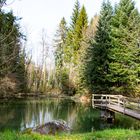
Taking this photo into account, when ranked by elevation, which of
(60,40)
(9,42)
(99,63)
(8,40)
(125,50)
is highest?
(60,40)

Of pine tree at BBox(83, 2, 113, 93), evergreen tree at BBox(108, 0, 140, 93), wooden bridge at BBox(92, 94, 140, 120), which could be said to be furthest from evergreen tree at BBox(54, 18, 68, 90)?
wooden bridge at BBox(92, 94, 140, 120)

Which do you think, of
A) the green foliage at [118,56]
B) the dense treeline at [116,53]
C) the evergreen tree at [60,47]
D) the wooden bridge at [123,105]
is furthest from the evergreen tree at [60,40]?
the wooden bridge at [123,105]

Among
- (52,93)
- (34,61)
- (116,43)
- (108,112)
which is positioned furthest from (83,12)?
(108,112)

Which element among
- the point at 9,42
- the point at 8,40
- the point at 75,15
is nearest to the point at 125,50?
the point at 9,42

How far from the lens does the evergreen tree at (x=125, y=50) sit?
3309cm

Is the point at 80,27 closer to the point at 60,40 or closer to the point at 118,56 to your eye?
the point at 60,40

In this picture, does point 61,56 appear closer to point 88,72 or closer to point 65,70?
point 65,70

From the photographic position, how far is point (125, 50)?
33.9m

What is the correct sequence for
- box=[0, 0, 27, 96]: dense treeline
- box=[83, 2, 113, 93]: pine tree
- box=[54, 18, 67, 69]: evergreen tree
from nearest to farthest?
box=[0, 0, 27, 96]: dense treeline, box=[83, 2, 113, 93]: pine tree, box=[54, 18, 67, 69]: evergreen tree

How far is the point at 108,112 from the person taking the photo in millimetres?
23828

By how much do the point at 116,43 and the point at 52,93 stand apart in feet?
80.0

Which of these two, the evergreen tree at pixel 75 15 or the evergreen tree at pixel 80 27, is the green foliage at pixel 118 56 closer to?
the evergreen tree at pixel 80 27

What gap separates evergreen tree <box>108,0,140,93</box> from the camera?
109ft

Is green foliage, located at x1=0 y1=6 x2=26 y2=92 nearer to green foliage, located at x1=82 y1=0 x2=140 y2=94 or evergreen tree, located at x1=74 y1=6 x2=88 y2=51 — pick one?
green foliage, located at x1=82 y1=0 x2=140 y2=94
